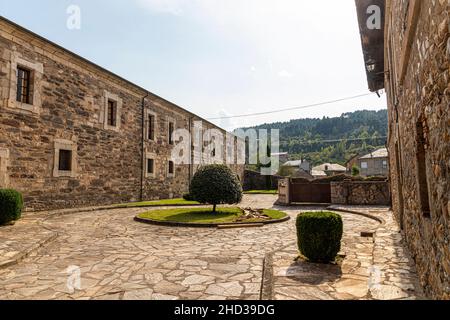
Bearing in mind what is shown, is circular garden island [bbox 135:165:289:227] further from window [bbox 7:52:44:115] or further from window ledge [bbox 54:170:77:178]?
window [bbox 7:52:44:115]

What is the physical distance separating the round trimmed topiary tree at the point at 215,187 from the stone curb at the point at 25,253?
17.0 feet

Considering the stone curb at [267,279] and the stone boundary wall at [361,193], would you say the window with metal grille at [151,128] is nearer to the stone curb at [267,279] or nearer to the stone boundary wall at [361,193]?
the stone boundary wall at [361,193]

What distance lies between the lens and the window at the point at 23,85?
11.2 m

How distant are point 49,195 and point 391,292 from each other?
12.8m

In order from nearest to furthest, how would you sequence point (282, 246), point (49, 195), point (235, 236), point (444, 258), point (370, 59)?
point (444, 258) → point (282, 246) → point (235, 236) → point (370, 59) → point (49, 195)

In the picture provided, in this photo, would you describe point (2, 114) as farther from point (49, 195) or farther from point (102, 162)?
point (102, 162)

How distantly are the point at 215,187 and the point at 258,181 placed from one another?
24.5 m

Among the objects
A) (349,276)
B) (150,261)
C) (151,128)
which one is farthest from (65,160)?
(349,276)

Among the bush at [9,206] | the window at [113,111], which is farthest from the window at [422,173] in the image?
the window at [113,111]

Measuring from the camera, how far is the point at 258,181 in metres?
35.0

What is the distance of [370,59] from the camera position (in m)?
10.3

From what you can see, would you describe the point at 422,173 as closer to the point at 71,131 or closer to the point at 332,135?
the point at 71,131

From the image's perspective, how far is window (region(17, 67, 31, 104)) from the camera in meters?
11.2

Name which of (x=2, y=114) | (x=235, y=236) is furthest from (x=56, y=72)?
(x=235, y=236)
